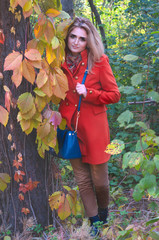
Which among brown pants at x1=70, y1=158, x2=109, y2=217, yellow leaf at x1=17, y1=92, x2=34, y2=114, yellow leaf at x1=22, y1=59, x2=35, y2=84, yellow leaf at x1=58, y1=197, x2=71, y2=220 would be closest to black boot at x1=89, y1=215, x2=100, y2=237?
brown pants at x1=70, y1=158, x2=109, y2=217

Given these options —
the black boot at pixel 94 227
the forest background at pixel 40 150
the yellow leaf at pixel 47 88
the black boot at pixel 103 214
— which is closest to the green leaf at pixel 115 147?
the forest background at pixel 40 150

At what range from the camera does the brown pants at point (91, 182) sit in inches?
96.8

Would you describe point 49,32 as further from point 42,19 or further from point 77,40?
point 77,40

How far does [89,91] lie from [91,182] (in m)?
0.86

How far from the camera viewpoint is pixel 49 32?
66.1 inches

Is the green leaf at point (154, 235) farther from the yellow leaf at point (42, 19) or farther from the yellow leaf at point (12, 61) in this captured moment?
the yellow leaf at point (42, 19)

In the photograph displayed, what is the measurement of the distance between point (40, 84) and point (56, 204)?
1135mm

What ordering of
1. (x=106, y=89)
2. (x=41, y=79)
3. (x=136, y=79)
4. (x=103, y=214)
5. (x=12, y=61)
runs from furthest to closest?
(x=103, y=214), (x=106, y=89), (x=41, y=79), (x=12, y=61), (x=136, y=79)

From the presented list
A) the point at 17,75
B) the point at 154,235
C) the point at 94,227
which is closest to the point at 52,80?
the point at 17,75

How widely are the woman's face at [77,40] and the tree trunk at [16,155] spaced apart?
35 cm

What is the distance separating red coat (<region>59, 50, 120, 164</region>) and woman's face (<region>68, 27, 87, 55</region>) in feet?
0.17

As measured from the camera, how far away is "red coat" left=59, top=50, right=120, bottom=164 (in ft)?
7.44

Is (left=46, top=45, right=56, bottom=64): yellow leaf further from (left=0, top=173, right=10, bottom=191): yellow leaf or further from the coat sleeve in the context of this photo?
(left=0, top=173, right=10, bottom=191): yellow leaf

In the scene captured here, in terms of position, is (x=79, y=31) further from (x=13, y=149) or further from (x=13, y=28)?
(x=13, y=149)
